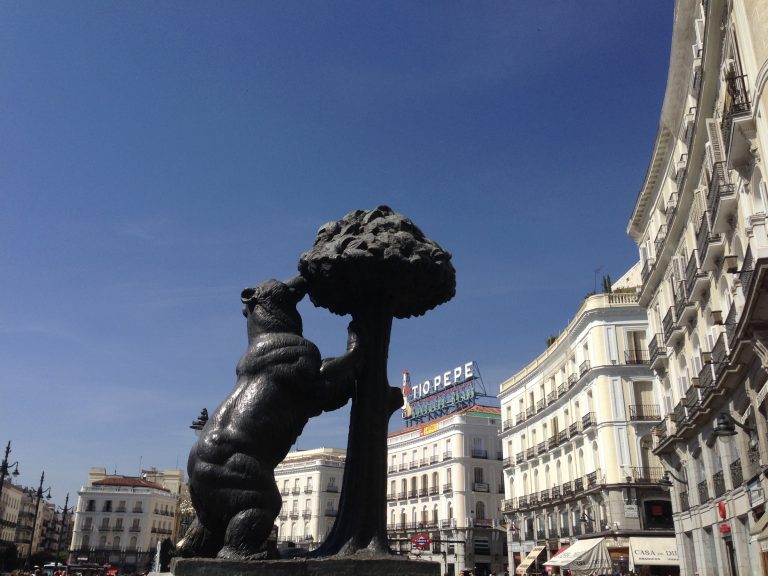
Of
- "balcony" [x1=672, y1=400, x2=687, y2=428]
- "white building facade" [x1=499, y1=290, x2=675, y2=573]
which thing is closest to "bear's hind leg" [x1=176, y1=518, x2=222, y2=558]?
"balcony" [x1=672, y1=400, x2=687, y2=428]

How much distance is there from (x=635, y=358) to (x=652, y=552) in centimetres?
916

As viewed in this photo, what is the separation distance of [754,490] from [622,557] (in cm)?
1487

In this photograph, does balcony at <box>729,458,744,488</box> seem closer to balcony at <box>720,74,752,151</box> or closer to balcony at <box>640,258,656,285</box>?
balcony at <box>720,74,752,151</box>

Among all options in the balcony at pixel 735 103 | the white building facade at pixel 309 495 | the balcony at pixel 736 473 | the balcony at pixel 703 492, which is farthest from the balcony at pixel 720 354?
the white building facade at pixel 309 495

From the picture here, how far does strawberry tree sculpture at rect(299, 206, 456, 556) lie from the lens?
4922 mm

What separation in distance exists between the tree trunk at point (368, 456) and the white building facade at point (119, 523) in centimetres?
7370

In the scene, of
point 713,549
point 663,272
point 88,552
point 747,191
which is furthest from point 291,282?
point 88,552

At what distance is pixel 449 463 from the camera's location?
55.1 meters

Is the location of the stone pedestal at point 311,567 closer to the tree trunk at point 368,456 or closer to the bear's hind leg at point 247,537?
the bear's hind leg at point 247,537

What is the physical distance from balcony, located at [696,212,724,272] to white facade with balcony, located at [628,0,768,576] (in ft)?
0.10

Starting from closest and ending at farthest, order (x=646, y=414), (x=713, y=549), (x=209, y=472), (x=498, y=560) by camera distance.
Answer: (x=209, y=472), (x=713, y=549), (x=646, y=414), (x=498, y=560)

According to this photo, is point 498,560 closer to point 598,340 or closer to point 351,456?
point 598,340

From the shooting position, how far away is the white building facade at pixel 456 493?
172ft

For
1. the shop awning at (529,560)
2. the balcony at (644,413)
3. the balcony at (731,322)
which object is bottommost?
the shop awning at (529,560)
